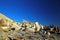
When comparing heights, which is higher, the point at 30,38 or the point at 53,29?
the point at 53,29

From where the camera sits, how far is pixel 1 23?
555 cm

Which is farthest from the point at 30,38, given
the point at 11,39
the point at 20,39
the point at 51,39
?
the point at 51,39

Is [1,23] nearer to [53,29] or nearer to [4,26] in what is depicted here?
[4,26]

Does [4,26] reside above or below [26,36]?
above

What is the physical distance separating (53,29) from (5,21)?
3.74 m

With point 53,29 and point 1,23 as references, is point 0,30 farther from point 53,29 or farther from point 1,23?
point 53,29

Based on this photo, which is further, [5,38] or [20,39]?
[20,39]

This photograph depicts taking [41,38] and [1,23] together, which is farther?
[41,38]

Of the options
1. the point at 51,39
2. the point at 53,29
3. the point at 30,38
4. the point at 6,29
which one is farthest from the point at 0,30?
the point at 53,29

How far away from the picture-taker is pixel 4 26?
5.64 meters

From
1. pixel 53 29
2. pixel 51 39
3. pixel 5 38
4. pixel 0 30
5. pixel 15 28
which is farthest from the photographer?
pixel 53 29

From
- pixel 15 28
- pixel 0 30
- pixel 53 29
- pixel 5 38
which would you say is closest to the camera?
pixel 5 38

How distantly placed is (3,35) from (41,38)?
212 centimetres

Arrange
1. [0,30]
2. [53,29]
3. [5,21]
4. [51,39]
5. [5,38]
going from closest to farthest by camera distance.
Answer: [5,38]
[0,30]
[5,21]
[51,39]
[53,29]
